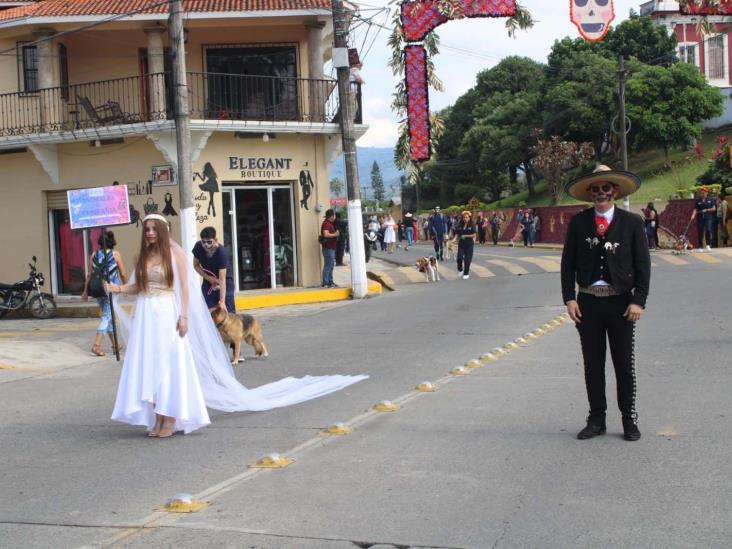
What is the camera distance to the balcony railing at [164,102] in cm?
2447

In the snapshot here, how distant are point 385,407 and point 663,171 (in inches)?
2026

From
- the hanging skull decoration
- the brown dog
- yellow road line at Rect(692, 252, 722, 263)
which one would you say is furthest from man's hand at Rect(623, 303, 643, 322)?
yellow road line at Rect(692, 252, 722, 263)

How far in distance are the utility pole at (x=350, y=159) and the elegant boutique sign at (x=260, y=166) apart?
2.36m

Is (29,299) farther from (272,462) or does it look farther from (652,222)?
(652,222)

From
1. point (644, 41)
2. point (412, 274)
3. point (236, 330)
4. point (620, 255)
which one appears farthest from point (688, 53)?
point (620, 255)

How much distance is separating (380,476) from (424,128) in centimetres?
1973

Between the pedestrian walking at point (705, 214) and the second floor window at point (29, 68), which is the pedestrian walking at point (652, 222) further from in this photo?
the second floor window at point (29, 68)

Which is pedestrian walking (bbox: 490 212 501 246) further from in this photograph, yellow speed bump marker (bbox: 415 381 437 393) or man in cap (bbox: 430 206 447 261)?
yellow speed bump marker (bbox: 415 381 437 393)

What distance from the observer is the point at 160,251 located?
26.9 feet

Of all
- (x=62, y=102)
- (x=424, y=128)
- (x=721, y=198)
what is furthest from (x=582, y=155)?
(x=62, y=102)

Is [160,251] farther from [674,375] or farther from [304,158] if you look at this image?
[304,158]

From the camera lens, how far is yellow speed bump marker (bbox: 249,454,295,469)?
6.69 meters

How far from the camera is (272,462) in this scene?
22.2 feet

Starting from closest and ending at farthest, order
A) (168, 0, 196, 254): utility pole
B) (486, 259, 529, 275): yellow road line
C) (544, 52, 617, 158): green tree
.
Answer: (168, 0, 196, 254): utility pole, (486, 259, 529, 275): yellow road line, (544, 52, 617, 158): green tree
